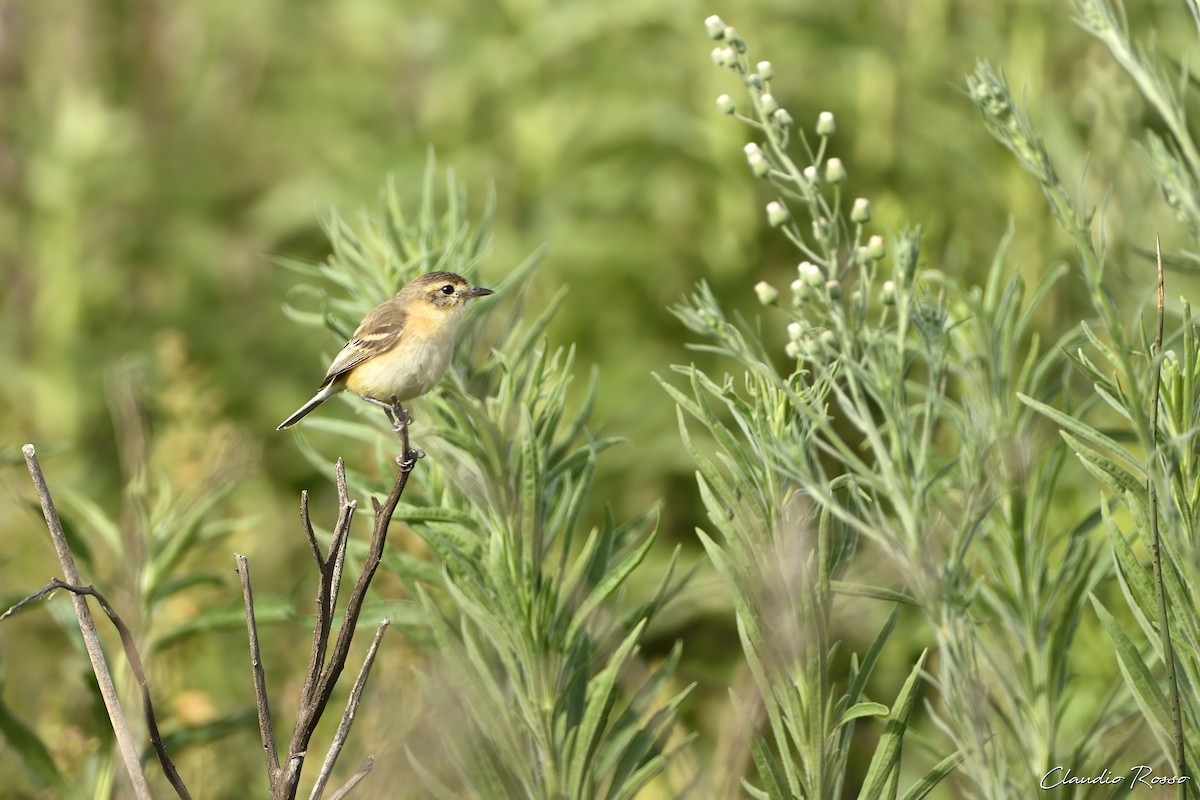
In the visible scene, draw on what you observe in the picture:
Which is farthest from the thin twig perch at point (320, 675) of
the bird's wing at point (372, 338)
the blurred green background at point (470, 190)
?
the blurred green background at point (470, 190)

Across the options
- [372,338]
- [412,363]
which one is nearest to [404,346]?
[412,363]

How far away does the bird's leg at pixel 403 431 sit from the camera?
1758mm

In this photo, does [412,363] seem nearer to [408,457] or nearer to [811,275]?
[408,457]

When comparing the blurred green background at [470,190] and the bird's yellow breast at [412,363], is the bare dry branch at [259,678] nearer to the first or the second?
the bird's yellow breast at [412,363]

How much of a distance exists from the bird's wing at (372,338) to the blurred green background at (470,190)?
0.57 m

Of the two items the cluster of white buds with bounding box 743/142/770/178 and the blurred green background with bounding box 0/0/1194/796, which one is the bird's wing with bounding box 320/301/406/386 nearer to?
the blurred green background with bounding box 0/0/1194/796

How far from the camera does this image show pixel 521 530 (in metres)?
1.74

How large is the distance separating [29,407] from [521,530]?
391cm

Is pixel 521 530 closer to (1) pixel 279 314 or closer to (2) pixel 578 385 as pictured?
(2) pixel 578 385

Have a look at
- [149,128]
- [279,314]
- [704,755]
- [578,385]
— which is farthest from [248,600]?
[149,128]

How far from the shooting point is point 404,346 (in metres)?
2.42

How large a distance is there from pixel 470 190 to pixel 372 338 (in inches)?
95.2
